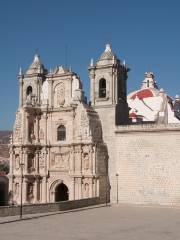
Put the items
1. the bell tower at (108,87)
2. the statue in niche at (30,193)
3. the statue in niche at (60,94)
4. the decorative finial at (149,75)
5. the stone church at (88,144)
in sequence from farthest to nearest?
the decorative finial at (149,75)
the statue in niche at (60,94)
the statue in niche at (30,193)
the bell tower at (108,87)
the stone church at (88,144)

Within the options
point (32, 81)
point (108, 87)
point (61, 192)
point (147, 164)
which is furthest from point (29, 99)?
point (147, 164)

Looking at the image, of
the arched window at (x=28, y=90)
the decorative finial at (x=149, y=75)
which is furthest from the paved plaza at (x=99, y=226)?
the decorative finial at (x=149, y=75)

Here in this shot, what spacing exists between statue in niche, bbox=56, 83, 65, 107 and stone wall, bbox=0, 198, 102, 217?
857 cm

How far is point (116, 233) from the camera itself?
19.7m

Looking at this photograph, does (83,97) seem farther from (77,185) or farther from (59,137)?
(77,185)

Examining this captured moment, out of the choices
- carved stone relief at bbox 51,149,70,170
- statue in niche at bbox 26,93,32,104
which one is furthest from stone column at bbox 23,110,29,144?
carved stone relief at bbox 51,149,70,170

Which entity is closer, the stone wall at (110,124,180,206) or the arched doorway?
the stone wall at (110,124,180,206)

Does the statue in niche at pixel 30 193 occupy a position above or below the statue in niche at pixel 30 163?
below

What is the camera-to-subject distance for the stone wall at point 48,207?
83.9 ft

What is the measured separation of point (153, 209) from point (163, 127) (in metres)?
5.81

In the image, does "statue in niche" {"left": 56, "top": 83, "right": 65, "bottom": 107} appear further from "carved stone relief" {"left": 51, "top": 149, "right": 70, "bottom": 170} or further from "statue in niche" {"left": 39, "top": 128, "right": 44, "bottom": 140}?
"carved stone relief" {"left": 51, "top": 149, "right": 70, "bottom": 170}

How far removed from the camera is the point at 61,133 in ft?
118

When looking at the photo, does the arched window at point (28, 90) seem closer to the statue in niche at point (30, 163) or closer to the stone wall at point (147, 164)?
the statue in niche at point (30, 163)

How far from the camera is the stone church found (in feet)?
104
